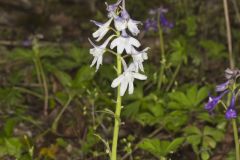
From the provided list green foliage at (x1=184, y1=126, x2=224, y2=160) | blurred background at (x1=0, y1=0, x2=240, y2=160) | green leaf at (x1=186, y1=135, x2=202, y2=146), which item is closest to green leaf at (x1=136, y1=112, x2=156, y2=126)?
blurred background at (x1=0, y1=0, x2=240, y2=160)

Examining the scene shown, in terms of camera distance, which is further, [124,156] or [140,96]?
[140,96]

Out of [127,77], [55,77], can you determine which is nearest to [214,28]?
[55,77]

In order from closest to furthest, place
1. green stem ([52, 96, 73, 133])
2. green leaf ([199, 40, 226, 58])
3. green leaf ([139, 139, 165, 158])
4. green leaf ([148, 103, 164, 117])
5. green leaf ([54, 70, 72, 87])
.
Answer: green leaf ([139, 139, 165, 158]) → green leaf ([148, 103, 164, 117]) → green stem ([52, 96, 73, 133]) → green leaf ([54, 70, 72, 87]) → green leaf ([199, 40, 226, 58])

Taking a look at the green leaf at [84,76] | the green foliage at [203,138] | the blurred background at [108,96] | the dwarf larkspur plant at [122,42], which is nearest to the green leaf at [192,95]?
the blurred background at [108,96]

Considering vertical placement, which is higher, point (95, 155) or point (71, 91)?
point (71, 91)

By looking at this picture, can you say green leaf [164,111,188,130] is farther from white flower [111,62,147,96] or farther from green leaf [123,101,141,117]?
white flower [111,62,147,96]

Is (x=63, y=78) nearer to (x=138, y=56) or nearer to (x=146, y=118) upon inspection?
(x=146, y=118)

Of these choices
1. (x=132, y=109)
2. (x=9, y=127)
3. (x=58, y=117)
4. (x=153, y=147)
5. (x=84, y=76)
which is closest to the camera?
(x=153, y=147)

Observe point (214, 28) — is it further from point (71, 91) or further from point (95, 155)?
point (95, 155)

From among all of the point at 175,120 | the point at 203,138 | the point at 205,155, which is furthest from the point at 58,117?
the point at 205,155
